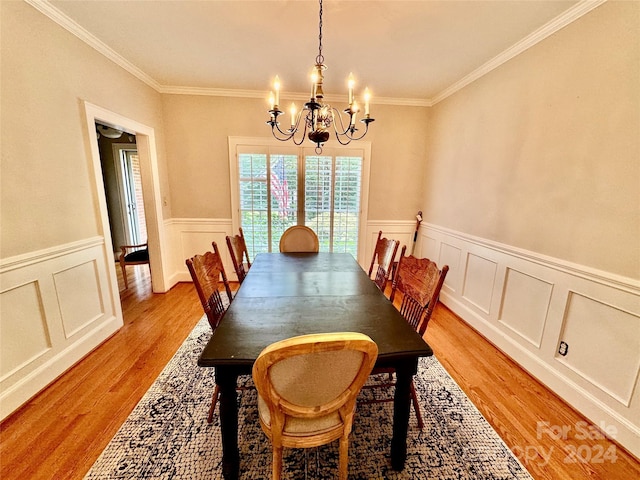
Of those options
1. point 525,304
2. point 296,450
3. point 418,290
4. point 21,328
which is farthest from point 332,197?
point 21,328

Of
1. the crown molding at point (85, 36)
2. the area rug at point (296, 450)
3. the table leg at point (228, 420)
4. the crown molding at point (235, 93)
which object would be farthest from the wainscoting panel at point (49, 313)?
the crown molding at point (235, 93)

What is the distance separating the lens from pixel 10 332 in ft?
5.20

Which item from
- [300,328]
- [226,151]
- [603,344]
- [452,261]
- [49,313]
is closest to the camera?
[300,328]

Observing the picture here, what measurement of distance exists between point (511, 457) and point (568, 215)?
5.13 ft

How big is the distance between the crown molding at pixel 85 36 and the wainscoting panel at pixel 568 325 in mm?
3946

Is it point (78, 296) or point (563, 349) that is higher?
point (78, 296)

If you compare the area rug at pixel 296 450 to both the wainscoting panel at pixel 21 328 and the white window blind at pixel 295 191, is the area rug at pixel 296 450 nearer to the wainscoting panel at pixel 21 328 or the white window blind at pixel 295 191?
the wainscoting panel at pixel 21 328

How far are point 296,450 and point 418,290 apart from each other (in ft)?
3.71

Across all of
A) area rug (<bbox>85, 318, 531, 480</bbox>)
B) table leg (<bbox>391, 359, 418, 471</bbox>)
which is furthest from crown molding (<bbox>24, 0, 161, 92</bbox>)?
table leg (<bbox>391, 359, 418, 471</bbox>)

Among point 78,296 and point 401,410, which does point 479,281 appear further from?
point 78,296

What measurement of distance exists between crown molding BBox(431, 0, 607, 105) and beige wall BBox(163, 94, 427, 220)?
2.89ft

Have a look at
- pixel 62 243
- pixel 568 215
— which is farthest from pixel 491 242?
pixel 62 243

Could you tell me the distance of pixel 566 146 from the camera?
5.87ft

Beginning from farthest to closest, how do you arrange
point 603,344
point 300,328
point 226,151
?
1. point 226,151
2. point 603,344
3. point 300,328
